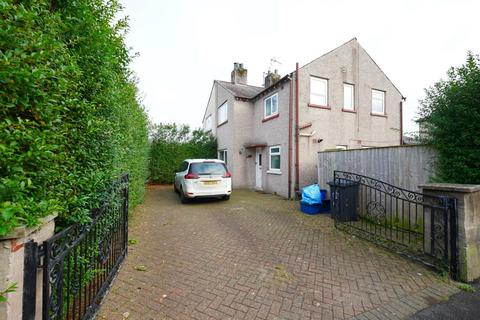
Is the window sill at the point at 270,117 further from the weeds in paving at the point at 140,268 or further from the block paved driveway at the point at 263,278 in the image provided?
the weeds in paving at the point at 140,268

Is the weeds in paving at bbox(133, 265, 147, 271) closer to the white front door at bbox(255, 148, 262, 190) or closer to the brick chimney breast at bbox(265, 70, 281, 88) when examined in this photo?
the white front door at bbox(255, 148, 262, 190)

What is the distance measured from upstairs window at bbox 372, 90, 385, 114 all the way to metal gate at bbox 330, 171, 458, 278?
20.6ft

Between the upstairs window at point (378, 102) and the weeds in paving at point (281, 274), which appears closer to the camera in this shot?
the weeds in paving at point (281, 274)

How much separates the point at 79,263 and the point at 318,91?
10.4 m

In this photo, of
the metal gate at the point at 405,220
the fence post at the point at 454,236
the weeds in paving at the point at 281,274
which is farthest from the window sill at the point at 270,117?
the weeds in paving at the point at 281,274

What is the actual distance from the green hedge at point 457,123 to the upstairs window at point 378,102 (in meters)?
7.39

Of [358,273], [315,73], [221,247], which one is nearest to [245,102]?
[315,73]

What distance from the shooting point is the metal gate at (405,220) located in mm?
3490

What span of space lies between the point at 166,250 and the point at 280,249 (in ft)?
7.38

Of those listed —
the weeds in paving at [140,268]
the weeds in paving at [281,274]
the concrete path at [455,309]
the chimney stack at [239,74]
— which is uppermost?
the chimney stack at [239,74]

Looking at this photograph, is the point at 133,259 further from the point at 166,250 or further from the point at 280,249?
the point at 280,249

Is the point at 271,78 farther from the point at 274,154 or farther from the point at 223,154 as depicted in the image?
the point at 223,154

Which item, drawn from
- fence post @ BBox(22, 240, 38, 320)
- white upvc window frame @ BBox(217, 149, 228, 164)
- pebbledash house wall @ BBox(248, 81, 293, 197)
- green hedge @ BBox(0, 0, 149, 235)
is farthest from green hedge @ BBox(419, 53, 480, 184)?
white upvc window frame @ BBox(217, 149, 228, 164)

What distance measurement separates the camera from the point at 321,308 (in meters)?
2.79
